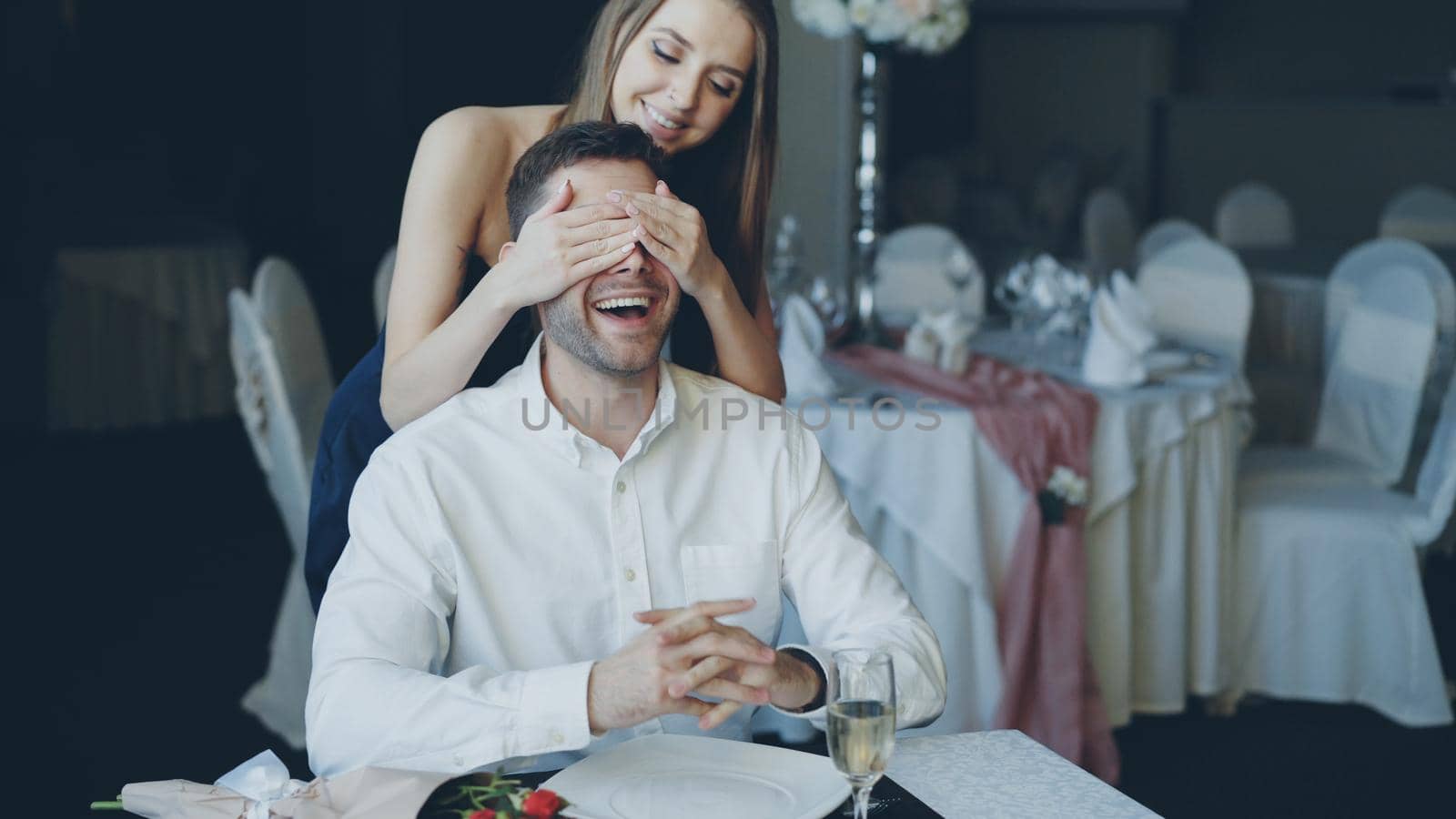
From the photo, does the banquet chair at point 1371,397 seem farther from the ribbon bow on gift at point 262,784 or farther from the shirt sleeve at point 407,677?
the ribbon bow on gift at point 262,784

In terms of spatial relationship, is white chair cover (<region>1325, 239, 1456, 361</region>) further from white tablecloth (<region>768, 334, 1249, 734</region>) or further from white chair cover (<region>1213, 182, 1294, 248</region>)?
white chair cover (<region>1213, 182, 1294, 248</region>)

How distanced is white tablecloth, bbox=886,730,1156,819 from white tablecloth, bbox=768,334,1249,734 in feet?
4.87

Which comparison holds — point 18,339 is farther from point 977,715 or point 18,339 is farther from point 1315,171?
point 1315,171

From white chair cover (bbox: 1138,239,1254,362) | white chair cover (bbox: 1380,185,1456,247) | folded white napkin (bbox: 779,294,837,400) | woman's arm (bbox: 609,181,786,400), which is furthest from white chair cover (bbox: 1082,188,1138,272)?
woman's arm (bbox: 609,181,786,400)

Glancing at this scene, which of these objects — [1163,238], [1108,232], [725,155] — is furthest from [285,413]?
[1108,232]

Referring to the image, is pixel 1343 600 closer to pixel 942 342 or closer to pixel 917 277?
pixel 942 342

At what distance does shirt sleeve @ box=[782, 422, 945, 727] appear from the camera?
150 cm

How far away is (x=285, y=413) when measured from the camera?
2.80 meters

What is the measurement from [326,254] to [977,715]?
19.5 ft

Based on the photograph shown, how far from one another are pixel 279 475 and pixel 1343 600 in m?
2.38

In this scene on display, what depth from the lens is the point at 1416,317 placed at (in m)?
3.34

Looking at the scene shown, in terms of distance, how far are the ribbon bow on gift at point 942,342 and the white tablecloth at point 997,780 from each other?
1.87 meters

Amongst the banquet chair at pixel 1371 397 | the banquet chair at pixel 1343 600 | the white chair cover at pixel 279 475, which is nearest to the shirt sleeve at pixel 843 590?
the white chair cover at pixel 279 475

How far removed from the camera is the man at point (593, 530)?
1.43 meters
